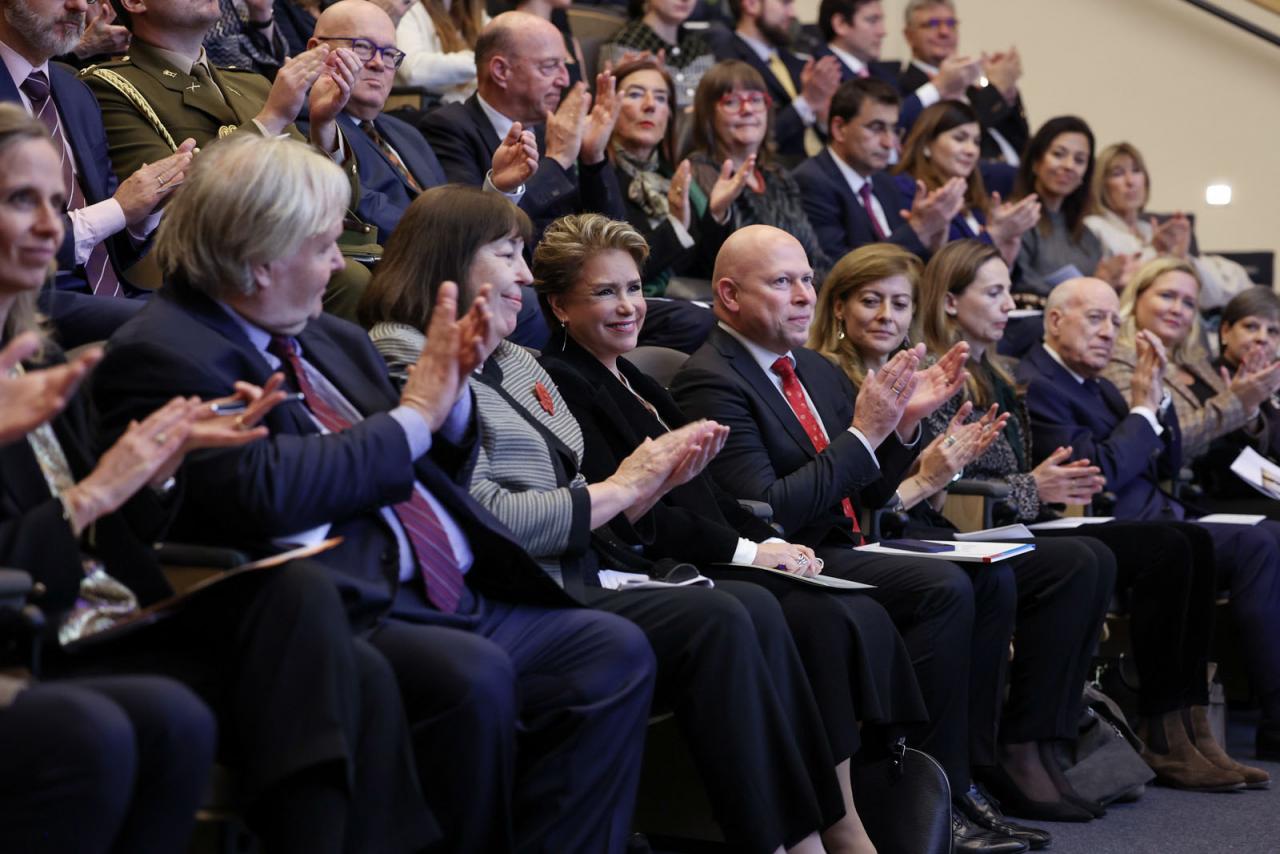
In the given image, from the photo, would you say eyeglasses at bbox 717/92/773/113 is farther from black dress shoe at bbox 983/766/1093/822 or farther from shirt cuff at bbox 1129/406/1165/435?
black dress shoe at bbox 983/766/1093/822

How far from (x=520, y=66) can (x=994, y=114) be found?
3.32 metres

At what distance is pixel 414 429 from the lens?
7.13 ft

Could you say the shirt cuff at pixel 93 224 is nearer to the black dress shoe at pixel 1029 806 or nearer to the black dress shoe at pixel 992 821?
the black dress shoe at pixel 992 821

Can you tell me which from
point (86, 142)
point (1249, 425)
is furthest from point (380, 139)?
point (1249, 425)

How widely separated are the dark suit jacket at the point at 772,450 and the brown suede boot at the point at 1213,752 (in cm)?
113

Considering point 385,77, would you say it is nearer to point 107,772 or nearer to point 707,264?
point 707,264

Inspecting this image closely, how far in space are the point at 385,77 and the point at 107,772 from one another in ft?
7.66

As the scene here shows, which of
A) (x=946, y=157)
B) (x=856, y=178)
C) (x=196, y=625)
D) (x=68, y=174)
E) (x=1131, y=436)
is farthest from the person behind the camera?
(x=946, y=157)

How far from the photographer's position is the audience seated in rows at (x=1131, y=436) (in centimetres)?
428

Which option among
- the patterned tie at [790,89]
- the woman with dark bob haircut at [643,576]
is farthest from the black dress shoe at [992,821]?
the patterned tie at [790,89]

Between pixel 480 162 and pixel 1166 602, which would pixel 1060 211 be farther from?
pixel 480 162

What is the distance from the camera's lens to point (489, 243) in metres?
2.61

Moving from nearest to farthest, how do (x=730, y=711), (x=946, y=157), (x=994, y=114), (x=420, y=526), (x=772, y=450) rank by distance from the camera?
(x=420, y=526), (x=730, y=711), (x=772, y=450), (x=946, y=157), (x=994, y=114)

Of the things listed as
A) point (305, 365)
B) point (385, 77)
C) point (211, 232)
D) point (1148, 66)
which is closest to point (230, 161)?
point (211, 232)
